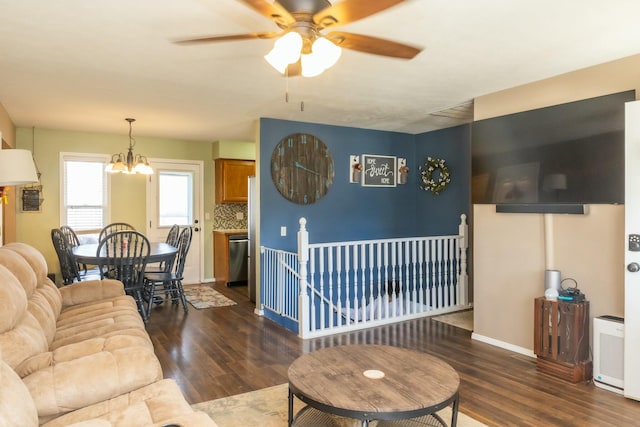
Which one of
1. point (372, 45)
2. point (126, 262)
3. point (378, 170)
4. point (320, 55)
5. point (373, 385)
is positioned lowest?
point (373, 385)

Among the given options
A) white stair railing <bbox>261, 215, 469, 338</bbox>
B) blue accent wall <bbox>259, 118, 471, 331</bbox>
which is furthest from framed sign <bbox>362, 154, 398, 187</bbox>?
white stair railing <bbox>261, 215, 469, 338</bbox>

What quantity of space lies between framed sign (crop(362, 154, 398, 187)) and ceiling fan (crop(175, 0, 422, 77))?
148 inches

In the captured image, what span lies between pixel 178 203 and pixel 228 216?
2.87 ft

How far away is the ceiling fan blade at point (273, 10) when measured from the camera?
1.66 meters

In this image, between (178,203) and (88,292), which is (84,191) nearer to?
(178,203)

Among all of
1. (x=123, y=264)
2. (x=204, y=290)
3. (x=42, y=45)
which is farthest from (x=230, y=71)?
(x=204, y=290)

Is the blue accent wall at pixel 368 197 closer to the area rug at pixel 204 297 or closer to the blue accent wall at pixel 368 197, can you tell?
the blue accent wall at pixel 368 197

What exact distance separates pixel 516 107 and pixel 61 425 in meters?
3.88

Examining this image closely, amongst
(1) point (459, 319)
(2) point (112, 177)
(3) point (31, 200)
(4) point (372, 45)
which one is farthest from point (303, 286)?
(3) point (31, 200)

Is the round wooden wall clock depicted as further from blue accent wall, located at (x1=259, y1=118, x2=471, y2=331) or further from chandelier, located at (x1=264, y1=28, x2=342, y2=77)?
chandelier, located at (x1=264, y1=28, x2=342, y2=77)

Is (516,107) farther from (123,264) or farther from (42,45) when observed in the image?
(123,264)

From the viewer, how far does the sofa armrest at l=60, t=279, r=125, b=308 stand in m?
3.41

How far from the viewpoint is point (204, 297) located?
6.01 m

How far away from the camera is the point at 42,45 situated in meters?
2.74
